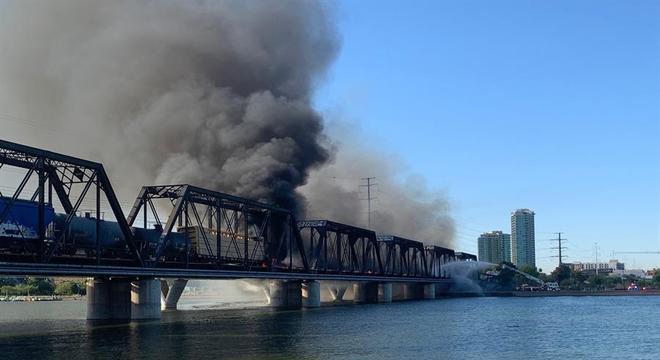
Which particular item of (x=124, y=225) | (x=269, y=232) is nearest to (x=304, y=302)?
(x=269, y=232)

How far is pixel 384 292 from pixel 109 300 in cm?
9507

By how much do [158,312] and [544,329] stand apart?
1631 inches

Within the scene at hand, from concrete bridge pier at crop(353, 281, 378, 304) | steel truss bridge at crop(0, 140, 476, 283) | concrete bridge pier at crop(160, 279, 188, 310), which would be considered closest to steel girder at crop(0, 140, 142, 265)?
steel truss bridge at crop(0, 140, 476, 283)

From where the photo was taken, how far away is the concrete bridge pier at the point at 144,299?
82500 mm

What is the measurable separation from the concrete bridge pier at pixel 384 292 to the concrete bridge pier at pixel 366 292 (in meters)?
2.71

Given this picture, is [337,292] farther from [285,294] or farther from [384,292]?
[285,294]

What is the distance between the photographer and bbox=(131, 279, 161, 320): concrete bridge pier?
82.5m

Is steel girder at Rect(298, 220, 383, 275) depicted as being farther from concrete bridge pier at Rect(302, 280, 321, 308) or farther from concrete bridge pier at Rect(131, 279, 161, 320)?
concrete bridge pier at Rect(131, 279, 161, 320)

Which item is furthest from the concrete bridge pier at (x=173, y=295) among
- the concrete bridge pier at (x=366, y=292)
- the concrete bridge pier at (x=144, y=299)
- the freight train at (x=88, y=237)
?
the concrete bridge pier at (x=366, y=292)

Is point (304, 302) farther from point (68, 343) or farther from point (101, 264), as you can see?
point (68, 343)

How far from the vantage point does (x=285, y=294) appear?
129 m

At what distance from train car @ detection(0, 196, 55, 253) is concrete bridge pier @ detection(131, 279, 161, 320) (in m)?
18.2

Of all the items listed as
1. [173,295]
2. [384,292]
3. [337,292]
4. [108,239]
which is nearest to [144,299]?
[108,239]

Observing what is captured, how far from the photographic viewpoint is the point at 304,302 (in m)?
129
